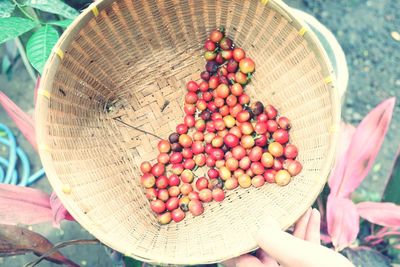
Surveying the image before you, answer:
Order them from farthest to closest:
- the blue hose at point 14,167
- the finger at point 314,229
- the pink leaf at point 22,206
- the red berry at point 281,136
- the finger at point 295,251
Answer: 1. the blue hose at point 14,167
2. the red berry at point 281,136
3. the pink leaf at point 22,206
4. the finger at point 314,229
5. the finger at point 295,251

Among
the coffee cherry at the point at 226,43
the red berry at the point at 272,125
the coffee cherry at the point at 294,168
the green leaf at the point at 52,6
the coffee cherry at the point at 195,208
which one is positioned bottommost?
the coffee cherry at the point at 195,208

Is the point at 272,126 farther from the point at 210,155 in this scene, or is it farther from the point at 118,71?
the point at 118,71

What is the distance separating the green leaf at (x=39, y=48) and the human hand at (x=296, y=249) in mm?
760

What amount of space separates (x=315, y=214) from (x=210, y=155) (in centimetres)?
48

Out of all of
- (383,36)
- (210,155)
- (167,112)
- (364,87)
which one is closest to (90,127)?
(167,112)

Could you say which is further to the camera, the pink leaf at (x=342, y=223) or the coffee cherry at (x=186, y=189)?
the coffee cherry at (x=186, y=189)

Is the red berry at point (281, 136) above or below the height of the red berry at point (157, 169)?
above

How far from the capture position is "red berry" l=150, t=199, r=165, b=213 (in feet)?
4.59

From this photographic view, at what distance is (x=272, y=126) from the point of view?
1.40 meters

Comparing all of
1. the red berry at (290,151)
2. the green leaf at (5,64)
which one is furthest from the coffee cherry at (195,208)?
the green leaf at (5,64)

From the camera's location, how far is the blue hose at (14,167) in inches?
73.9

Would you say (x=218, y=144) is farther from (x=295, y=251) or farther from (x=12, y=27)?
(x=12, y=27)

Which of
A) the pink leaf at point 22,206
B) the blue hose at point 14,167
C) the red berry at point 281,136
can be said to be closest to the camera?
the pink leaf at point 22,206

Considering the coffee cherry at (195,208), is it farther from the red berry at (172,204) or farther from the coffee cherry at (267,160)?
the coffee cherry at (267,160)
